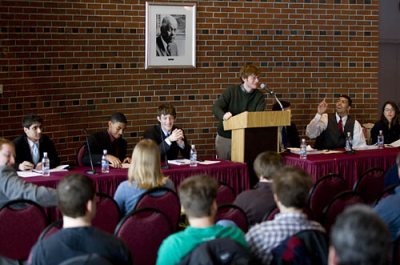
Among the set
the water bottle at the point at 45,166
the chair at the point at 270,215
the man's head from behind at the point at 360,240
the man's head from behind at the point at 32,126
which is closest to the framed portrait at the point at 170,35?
the man's head from behind at the point at 32,126

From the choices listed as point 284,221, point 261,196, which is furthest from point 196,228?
point 261,196

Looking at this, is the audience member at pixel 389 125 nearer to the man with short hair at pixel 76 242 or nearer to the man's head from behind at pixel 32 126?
the man's head from behind at pixel 32 126

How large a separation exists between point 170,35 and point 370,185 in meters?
3.78

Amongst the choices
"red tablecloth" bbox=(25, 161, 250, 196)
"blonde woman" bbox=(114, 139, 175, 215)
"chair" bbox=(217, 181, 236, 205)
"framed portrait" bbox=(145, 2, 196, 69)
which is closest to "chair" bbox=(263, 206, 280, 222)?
"blonde woman" bbox=(114, 139, 175, 215)

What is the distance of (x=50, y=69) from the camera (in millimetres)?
8023

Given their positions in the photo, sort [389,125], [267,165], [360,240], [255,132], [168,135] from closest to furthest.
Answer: [360,240] → [267,165] → [255,132] → [168,135] → [389,125]

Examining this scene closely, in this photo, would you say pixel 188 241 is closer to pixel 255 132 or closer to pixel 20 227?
pixel 20 227

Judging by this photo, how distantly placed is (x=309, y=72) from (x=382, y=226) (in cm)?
751

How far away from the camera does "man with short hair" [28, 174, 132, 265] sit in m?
3.19

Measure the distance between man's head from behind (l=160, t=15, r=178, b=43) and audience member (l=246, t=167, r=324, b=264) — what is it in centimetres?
549

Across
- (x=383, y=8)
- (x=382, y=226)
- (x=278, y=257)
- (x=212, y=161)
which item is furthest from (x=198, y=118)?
(x=382, y=226)

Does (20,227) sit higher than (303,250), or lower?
lower

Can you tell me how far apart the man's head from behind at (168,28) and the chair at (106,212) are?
14.3 ft

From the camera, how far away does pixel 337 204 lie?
15.9 ft
